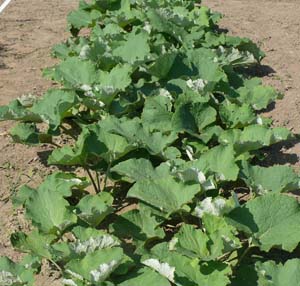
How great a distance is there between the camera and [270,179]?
3508 mm

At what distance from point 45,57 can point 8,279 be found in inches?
143

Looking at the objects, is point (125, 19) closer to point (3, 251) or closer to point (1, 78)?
point (1, 78)

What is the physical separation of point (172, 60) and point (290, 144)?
109cm

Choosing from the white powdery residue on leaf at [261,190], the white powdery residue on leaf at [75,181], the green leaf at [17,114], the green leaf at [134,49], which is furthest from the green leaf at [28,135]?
the white powdery residue on leaf at [261,190]

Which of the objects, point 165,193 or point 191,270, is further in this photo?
point 165,193

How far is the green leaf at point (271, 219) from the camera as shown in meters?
3.02

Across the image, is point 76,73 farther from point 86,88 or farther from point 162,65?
point 162,65

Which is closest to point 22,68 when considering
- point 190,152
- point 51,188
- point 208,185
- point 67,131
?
point 67,131

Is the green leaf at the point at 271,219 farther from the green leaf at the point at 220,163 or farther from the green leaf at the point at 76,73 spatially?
the green leaf at the point at 76,73

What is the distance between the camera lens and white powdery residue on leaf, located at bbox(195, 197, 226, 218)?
307 centimetres

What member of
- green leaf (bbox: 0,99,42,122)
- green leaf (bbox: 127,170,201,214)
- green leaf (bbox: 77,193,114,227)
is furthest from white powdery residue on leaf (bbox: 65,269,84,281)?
green leaf (bbox: 0,99,42,122)

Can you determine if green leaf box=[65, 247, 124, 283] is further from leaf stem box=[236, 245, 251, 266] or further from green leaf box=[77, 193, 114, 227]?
leaf stem box=[236, 245, 251, 266]

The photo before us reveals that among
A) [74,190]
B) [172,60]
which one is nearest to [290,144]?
[172,60]

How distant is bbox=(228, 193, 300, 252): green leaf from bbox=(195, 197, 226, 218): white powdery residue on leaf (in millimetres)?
62
